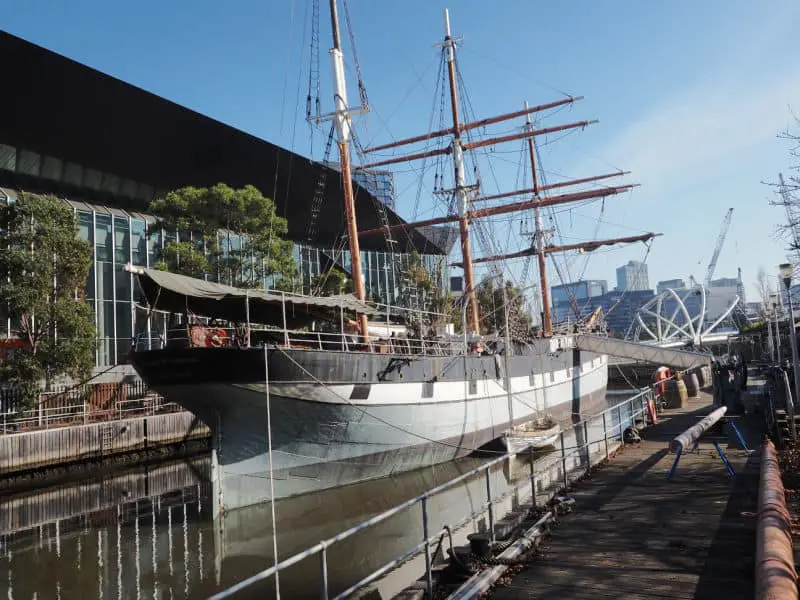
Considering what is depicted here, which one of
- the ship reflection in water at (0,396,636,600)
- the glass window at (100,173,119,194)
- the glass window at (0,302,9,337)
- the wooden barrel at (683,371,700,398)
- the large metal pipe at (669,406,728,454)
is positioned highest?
the glass window at (100,173,119,194)

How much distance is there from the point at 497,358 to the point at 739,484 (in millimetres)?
12630

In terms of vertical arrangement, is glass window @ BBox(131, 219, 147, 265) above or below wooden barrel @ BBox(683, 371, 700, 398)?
above

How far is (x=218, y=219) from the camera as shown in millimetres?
28438

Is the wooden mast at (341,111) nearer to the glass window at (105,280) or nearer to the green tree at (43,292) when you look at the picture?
the green tree at (43,292)

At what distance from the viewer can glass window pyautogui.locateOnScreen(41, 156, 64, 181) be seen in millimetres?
33094

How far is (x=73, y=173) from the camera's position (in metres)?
34.5

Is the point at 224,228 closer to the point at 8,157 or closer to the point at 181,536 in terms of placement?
Result: the point at 8,157

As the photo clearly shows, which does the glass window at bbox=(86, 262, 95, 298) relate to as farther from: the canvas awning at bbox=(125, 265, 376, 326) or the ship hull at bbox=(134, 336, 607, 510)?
the ship hull at bbox=(134, 336, 607, 510)

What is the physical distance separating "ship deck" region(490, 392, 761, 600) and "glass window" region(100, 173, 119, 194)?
34053 mm

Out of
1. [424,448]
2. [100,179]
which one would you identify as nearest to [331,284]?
[100,179]

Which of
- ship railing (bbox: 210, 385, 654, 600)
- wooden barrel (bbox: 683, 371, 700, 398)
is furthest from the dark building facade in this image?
ship railing (bbox: 210, 385, 654, 600)

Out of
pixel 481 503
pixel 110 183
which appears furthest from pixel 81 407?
pixel 481 503

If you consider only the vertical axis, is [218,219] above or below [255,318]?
above

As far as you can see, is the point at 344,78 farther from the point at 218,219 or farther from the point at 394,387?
the point at 394,387
